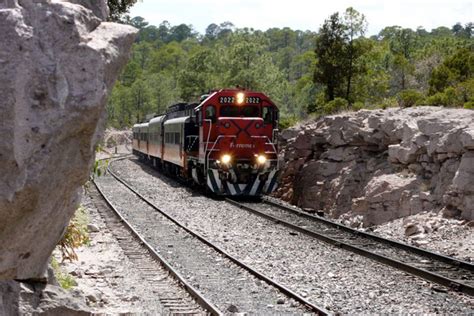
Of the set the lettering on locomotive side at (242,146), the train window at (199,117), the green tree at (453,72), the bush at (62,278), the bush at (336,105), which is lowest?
the bush at (62,278)

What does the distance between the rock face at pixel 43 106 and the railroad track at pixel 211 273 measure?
13.6ft

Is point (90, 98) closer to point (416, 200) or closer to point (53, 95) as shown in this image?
point (53, 95)

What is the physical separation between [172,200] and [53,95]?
685 inches

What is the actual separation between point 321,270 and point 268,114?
12227mm

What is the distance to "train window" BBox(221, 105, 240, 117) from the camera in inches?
882

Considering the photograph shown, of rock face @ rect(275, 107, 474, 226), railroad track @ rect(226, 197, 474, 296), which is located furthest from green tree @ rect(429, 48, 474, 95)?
railroad track @ rect(226, 197, 474, 296)

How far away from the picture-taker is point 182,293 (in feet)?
30.8

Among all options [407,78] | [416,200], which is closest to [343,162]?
[416,200]

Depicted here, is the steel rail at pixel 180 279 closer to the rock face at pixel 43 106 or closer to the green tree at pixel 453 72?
the rock face at pixel 43 106

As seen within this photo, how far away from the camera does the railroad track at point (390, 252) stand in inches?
398

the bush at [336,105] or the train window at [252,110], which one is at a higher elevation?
the bush at [336,105]

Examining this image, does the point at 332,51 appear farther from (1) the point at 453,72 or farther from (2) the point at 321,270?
(2) the point at 321,270

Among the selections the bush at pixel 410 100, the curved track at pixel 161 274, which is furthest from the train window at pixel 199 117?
the bush at pixel 410 100

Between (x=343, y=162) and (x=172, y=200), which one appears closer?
(x=172, y=200)
